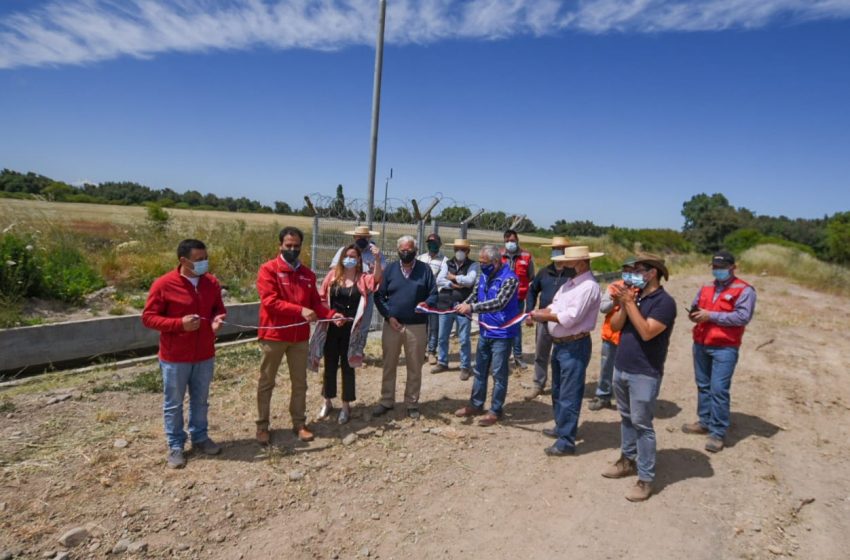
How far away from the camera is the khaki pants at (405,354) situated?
5.34m

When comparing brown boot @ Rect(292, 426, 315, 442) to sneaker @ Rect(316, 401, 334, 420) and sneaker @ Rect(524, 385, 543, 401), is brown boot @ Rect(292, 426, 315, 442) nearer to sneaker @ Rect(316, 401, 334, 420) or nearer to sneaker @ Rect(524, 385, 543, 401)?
sneaker @ Rect(316, 401, 334, 420)

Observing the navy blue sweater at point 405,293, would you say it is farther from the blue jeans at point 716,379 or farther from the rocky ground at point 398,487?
the blue jeans at point 716,379

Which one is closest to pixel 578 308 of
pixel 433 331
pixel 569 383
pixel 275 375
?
pixel 569 383

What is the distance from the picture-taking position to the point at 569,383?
4590mm

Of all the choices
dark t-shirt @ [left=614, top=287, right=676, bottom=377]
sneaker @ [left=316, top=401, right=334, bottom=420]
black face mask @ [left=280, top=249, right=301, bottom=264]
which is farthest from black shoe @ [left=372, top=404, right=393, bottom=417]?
dark t-shirt @ [left=614, top=287, right=676, bottom=377]

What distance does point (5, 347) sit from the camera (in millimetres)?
7457

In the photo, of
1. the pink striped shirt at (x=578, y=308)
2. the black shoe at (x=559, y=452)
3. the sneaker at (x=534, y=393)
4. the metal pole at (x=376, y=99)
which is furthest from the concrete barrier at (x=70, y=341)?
the pink striped shirt at (x=578, y=308)

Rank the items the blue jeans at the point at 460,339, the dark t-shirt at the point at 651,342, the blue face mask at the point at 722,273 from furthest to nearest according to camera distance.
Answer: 1. the blue jeans at the point at 460,339
2. the blue face mask at the point at 722,273
3. the dark t-shirt at the point at 651,342

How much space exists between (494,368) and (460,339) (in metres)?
1.82

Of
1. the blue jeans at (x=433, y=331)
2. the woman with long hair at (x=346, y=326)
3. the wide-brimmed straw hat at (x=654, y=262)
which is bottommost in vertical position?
the blue jeans at (x=433, y=331)

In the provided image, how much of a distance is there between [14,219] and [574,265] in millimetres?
12651

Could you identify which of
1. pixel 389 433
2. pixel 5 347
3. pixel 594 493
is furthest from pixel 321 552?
pixel 5 347

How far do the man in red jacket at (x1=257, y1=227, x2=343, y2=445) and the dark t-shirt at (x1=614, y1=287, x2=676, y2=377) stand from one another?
106 inches

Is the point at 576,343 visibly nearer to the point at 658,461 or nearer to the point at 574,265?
the point at 574,265
